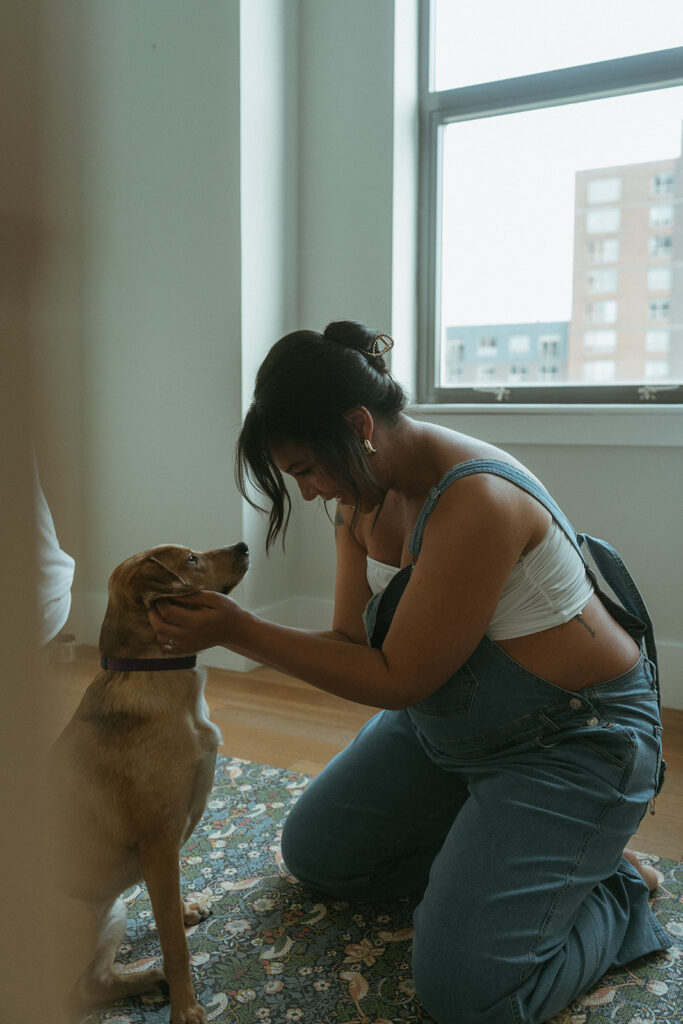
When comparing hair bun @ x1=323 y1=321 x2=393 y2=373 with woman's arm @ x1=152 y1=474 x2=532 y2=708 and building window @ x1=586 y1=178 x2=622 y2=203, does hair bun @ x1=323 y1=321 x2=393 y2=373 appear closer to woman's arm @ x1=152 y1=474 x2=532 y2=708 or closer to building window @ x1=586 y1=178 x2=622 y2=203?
woman's arm @ x1=152 y1=474 x2=532 y2=708

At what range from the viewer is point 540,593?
1.24 meters

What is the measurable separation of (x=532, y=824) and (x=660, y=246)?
1.98 metres

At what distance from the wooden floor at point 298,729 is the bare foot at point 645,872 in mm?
173

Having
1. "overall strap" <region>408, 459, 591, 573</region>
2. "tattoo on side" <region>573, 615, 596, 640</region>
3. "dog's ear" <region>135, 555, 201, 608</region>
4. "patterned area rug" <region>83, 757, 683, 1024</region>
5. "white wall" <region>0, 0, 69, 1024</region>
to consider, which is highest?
"white wall" <region>0, 0, 69, 1024</region>

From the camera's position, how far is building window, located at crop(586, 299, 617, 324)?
2.66 meters

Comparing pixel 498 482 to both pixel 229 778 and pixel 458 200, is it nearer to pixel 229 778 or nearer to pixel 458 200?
pixel 229 778

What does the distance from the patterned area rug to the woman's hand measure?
0.48 m

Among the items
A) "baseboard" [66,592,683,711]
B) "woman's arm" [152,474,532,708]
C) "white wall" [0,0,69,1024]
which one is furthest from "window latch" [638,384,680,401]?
"white wall" [0,0,69,1024]

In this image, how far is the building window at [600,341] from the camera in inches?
105

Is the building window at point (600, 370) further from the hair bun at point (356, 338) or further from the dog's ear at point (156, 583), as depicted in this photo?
the dog's ear at point (156, 583)

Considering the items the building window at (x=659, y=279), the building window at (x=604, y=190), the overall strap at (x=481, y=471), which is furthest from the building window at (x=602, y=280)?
the overall strap at (x=481, y=471)

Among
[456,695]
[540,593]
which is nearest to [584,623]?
[540,593]

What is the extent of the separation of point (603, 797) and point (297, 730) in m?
1.22

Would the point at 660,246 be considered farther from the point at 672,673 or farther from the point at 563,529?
the point at 563,529
